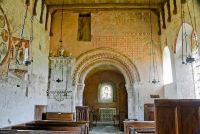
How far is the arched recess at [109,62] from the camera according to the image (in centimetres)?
1172

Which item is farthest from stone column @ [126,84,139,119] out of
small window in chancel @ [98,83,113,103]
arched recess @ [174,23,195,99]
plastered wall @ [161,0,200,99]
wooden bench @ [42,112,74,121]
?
small window in chancel @ [98,83,113,103]


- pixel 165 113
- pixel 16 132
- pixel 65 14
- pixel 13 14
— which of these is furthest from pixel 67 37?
pixel 165 113

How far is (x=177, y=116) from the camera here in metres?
3.74

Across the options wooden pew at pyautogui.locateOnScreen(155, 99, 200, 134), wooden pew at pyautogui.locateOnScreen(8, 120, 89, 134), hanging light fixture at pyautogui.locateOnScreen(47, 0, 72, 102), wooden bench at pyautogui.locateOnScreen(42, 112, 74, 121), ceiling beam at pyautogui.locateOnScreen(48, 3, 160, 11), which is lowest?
wooden bench at pyautogui.locateOnScreen(42, 112, 74, 121)

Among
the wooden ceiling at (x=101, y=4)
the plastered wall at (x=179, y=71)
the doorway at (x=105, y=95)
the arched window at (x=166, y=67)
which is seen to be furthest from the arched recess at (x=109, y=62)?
the doorway at (x=105, y=95)

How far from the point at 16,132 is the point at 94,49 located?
8032 mm

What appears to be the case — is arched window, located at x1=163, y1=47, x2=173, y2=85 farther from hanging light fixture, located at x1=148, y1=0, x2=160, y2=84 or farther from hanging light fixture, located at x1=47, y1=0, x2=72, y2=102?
hanging light fixture, located at x1=47, y1=0, x2=72, y2=102

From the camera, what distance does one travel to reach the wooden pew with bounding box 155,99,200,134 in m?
3.67

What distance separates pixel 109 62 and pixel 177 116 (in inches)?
340

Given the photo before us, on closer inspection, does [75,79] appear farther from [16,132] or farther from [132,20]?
[16,132]

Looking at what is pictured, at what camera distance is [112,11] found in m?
12.3

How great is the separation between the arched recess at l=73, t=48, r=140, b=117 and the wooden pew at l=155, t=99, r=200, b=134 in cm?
778

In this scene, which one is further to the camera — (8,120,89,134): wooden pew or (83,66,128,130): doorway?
(83,66,128,130): doorway

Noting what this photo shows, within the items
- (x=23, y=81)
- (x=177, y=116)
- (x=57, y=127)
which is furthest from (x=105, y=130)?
(x=177, y=116)
